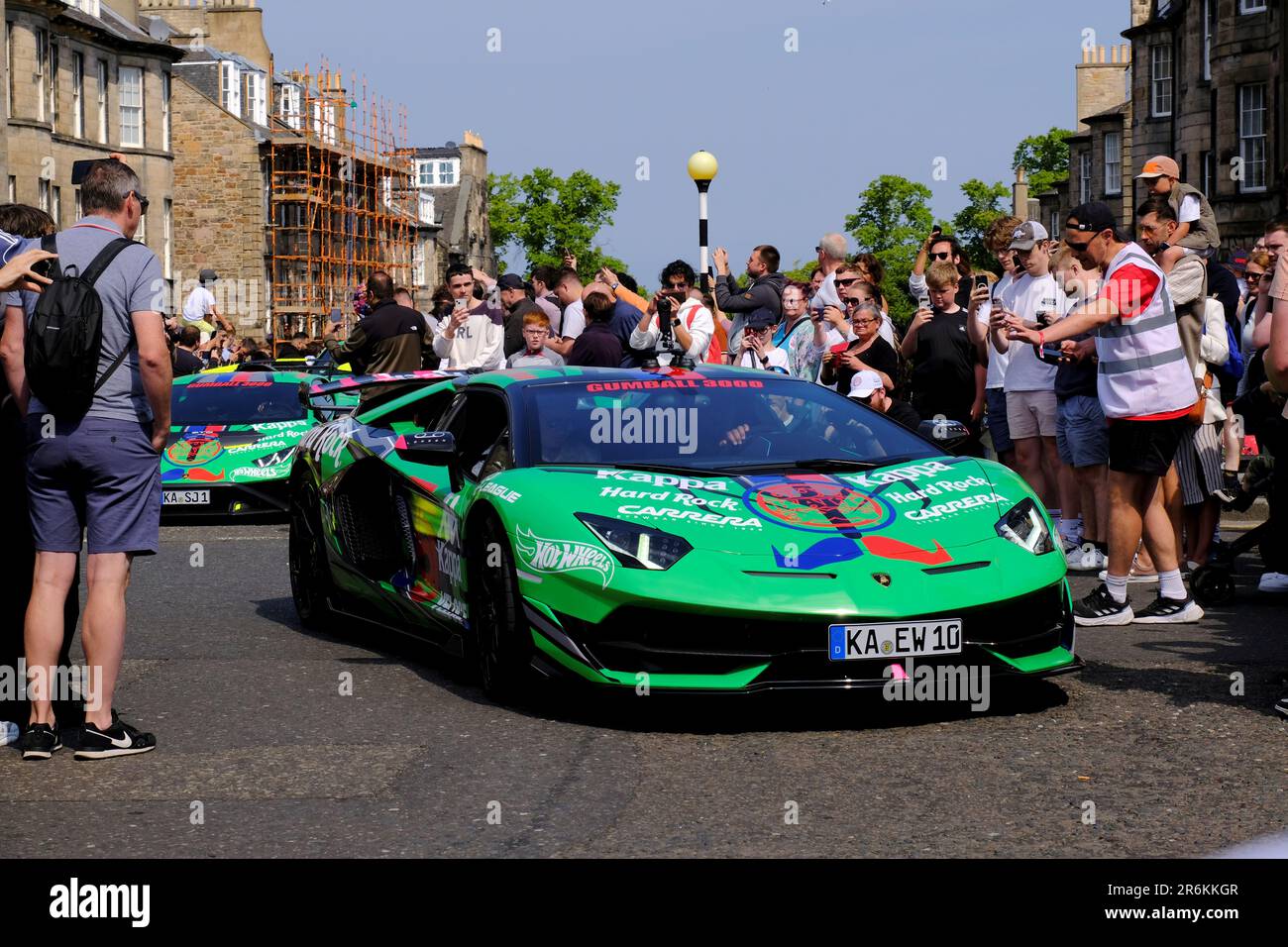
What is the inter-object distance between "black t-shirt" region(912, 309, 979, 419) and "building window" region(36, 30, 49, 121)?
37378 mm

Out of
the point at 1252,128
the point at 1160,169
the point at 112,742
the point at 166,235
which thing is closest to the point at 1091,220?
the point at 1160,169

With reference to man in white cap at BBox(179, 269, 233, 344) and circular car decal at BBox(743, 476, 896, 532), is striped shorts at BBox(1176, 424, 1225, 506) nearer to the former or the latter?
circular car decal at BBox(743, 476, 896, 532)

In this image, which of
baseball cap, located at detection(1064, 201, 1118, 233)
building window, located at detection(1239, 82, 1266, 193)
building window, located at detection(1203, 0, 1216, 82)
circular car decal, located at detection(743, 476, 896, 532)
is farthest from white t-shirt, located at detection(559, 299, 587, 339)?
building window, located at detection(1203, 0, 1216, 82)

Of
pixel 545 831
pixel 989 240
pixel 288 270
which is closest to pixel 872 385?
pixel 989 240

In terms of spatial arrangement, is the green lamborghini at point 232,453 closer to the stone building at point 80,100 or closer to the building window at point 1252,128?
the stone building at point 80,100

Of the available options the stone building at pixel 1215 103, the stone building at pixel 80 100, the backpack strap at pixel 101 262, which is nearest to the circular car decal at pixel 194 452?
the backpack strap at pixel 101 262

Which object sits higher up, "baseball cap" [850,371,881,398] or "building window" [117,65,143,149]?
"building window" [117,65,143,149]

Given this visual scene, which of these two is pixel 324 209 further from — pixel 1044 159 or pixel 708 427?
pixel 708 427

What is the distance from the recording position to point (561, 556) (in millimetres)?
7406

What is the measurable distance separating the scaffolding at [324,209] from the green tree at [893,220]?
19.6 m

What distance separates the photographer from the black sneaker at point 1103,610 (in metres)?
9.75

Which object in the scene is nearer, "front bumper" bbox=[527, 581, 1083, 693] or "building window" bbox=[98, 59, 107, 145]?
"front bumper" bbox=[527, 581, 1083, 693]

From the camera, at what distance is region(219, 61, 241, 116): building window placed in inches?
2628

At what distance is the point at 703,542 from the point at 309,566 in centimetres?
359
